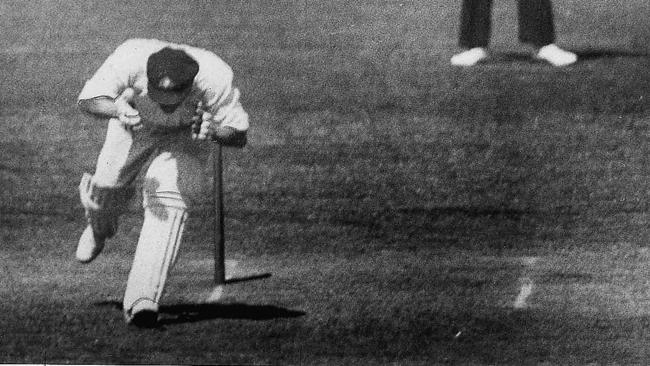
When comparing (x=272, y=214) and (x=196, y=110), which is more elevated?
(x=196, y=110)

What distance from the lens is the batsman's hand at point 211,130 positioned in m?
6.54

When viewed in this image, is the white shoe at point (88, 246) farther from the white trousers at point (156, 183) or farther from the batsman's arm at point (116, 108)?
Result: the batsman's arm at point (116, 108)

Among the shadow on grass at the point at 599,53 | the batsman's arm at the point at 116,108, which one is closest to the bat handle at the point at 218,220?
the batsman's arm at the point at 116,108

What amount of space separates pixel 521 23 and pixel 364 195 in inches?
46.3

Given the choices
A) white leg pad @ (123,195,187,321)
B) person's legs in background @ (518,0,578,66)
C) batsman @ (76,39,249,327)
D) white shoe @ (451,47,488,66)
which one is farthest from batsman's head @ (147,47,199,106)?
person's legs in background @ (518,0,578,66)

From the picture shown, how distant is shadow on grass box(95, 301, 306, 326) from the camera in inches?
261

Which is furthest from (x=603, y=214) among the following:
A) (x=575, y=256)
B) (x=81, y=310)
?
(x=81, y=310)

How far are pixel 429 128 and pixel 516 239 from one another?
0.70 m

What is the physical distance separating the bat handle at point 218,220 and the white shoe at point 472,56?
128cm

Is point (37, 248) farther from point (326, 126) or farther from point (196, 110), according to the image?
point (326, 126)

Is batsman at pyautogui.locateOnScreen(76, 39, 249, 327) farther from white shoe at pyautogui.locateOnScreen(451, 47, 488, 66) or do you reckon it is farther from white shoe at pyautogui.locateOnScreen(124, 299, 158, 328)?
white shoe at pyautogui.locateOnScreen(451, 47, 488, 66)

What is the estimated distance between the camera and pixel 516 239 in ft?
22.1

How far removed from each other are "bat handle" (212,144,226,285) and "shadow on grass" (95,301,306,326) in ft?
0.46

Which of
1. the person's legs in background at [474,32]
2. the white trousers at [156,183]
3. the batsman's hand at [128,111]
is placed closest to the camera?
the batsman's hand at [128,111]
